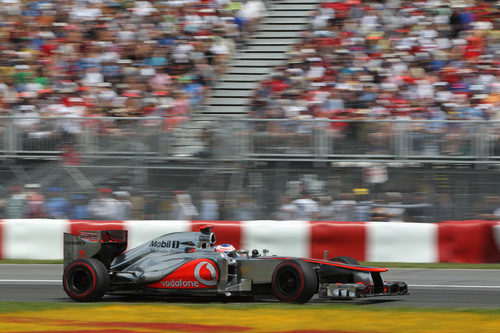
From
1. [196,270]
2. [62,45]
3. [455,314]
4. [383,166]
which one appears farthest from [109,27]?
[455,314]

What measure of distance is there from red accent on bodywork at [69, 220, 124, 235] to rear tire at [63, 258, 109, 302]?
159 inches

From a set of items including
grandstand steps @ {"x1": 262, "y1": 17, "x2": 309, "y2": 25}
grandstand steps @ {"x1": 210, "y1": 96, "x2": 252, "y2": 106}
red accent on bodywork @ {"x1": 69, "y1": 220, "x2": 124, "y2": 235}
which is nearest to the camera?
red accent on bodywork @ {"x1": 69, "y1": 220, "x2": 124, "y2": 235}

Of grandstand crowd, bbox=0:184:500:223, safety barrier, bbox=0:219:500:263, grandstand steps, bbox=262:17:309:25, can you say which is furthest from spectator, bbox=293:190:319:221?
grandstand steps, bbox=262:17:309:25

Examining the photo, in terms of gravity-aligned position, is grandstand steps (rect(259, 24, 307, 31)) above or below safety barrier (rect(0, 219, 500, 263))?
above

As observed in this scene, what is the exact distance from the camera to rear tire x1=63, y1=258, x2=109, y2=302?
26.5ft

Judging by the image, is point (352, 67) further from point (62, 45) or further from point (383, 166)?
point (62, 45)

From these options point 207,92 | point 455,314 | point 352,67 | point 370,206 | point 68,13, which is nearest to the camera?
point 455,314

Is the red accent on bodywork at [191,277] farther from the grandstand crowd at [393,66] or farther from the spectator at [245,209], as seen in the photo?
the grandstand crowd at [393,66]

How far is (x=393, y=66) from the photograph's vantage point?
→ 14.2m

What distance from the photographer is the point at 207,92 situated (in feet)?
50.6

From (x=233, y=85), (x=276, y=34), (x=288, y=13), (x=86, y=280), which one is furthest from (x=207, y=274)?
(x=288, y=13)

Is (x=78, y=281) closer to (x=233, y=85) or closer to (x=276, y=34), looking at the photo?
(x=233, y=85)

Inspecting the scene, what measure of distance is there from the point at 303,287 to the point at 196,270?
112cm

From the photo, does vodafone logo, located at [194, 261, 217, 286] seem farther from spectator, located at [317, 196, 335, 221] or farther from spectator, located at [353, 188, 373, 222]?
spectator, located at [353, 188, 373, 222]
